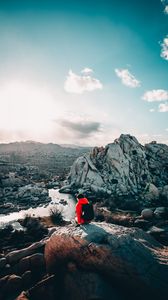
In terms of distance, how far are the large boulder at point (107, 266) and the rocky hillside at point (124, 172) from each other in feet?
98.5

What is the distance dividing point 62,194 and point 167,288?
37691 millimetres

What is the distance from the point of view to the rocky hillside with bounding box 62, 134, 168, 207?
141 feet

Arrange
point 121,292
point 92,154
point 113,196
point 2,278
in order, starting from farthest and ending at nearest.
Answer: point 92,154, point 113,196, point 2,278, point 121,292

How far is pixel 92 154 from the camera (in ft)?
173

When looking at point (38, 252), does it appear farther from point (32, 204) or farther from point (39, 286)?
point (32, 204)

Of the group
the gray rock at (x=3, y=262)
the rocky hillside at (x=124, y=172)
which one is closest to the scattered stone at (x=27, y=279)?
the gray rock at (x=3, y=262)

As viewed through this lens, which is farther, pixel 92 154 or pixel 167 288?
pixel 92 154

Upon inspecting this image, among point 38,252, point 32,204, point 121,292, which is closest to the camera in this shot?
point 121,292

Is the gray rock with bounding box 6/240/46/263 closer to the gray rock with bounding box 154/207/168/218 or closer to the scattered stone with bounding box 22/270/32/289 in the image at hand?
the scattered stone with bounding box 22/270/32/289

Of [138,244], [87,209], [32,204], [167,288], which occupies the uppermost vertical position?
[87,209]

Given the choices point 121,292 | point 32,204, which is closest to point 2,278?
point 121,292

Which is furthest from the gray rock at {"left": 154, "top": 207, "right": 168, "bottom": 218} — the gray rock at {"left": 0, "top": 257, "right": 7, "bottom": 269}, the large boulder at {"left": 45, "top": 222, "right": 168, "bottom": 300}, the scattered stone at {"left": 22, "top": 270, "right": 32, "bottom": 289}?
the scattered stone at {"left": 22, "top": 270, "right": 32, "bottom": 289}

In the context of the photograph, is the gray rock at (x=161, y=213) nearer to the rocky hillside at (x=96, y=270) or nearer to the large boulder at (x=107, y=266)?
the rocky hillside at (x=96, y=270)

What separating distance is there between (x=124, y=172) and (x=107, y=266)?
37.3 meters
